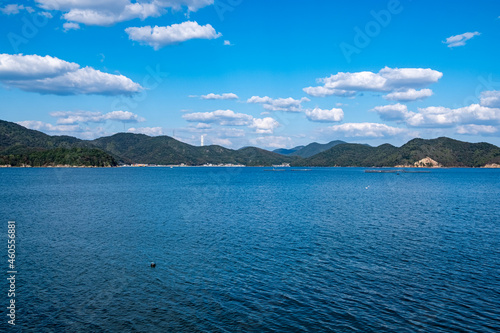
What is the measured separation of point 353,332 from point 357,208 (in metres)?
65.7

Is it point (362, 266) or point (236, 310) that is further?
point (362, 266)

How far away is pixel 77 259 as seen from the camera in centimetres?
3844

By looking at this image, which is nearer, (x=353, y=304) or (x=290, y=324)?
(x=290, y=324)

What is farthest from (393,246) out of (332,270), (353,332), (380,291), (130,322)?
(130,322)

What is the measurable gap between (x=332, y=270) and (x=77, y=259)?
29053 mm

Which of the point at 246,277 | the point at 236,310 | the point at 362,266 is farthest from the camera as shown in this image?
the point at 362,266

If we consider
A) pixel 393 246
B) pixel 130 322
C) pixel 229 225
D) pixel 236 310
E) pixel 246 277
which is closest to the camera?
pixel 130 322

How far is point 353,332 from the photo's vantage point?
22.3 meters

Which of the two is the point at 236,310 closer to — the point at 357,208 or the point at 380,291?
the point at 380,291

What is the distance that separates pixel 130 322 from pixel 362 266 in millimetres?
24373

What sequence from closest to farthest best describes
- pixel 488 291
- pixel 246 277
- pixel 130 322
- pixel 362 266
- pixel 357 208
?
pixel 130 322 → pixel 488 291 → pixel 246 277 → pixel 362 266 → pixel 357 208

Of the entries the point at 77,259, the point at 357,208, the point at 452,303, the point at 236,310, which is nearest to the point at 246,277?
the point at 236,310

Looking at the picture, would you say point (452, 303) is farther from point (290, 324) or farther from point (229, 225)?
point (229, 225)

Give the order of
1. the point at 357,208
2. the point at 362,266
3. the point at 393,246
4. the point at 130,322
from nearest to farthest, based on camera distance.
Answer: the point at 130,322
the point at 362,266
the point at 393,246
the point at 357,208
